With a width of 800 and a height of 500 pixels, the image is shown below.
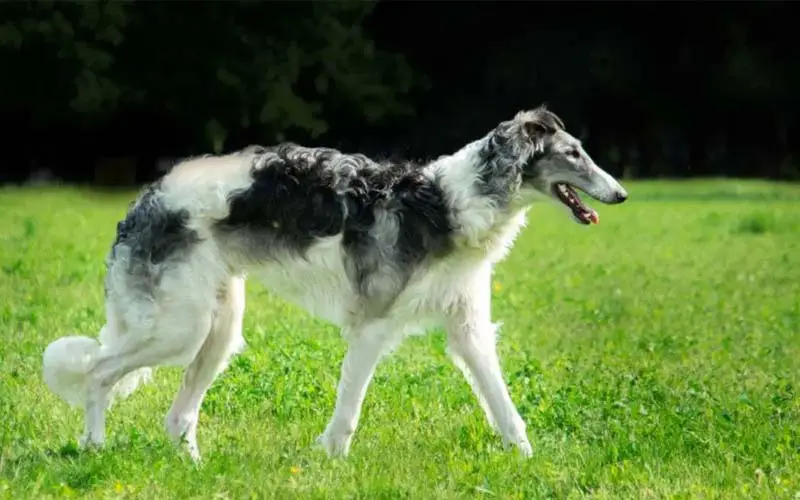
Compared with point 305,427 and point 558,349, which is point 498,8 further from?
point 305,427

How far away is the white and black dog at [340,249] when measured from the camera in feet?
22.8

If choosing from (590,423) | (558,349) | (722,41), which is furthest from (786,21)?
(590,423)

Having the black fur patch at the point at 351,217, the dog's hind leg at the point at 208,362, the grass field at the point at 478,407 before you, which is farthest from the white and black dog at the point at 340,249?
the grass field at the point at 478,407

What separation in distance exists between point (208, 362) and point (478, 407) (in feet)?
6.03

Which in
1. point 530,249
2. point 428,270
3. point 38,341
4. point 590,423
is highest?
point 428,270

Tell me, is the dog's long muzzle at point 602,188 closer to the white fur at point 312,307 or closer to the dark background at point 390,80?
the white fur at point 312,307

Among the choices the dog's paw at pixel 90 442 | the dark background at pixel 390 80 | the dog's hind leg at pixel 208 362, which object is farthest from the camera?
the dark background at pixel 390 80

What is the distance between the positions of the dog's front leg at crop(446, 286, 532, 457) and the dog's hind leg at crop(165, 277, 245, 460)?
4.09 ft

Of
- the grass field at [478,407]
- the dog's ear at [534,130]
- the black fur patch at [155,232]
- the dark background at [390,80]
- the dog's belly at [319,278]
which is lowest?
the dark background at [390,80]

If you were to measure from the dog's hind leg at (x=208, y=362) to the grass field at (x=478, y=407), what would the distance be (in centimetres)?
17

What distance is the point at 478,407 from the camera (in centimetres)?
818

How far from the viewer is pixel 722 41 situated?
43.2m

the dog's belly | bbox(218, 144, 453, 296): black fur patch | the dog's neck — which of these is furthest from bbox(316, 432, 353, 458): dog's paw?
the dog's neck

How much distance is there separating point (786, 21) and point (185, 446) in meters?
39.5
